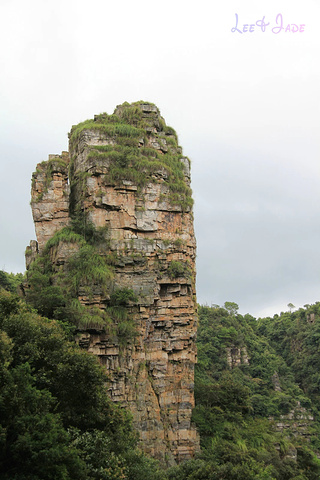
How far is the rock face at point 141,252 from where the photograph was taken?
70.5 feet

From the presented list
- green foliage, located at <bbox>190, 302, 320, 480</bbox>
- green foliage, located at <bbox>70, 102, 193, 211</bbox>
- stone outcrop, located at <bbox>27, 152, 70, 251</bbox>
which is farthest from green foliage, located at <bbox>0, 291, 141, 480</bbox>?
green foliage, located at <bbox>70, 102, 193, 211</bbox>

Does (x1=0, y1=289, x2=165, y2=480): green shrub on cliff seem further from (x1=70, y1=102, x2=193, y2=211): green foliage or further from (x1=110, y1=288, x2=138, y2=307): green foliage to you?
(x1=70, y1=102, x2=193, y2=211): green foliage

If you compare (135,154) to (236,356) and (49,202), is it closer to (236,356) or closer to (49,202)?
(49,202)

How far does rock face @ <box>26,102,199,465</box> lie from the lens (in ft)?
70.5

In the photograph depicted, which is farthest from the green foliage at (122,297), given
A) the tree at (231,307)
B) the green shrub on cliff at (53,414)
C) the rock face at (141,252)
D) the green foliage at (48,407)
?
the tree at (231,307)

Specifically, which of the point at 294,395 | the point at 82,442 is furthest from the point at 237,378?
the point at 82,442

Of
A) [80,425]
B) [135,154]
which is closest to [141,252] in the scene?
[135,154]

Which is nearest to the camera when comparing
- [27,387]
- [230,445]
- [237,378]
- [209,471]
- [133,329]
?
[27,387]

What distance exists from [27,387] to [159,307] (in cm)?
1146

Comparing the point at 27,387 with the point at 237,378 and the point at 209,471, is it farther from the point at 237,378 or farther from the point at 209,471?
the point at 237,378

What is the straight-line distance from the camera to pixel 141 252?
23203 mm

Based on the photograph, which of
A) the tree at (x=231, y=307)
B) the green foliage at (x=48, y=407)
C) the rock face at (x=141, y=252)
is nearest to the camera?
the green foliage at (x=48, y=407)

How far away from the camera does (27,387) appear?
488 inches

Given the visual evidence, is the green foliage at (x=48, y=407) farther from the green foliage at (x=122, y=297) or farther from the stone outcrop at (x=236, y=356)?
the stone outcrop at (x=236, y=356)
